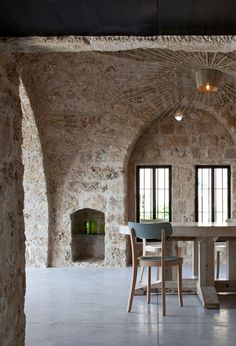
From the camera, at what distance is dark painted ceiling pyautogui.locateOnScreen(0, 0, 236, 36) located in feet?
6.02

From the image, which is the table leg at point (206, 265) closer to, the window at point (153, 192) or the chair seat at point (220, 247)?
the chair seat at point (220, 247)

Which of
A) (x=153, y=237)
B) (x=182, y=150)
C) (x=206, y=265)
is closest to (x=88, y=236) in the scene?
(x=182, y=150)

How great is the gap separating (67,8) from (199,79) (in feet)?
12.1

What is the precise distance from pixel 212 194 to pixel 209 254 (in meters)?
3.52

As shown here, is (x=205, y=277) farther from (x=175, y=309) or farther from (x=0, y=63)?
(x=0, y=63)

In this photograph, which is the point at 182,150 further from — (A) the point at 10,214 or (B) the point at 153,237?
(A) the point at 10,214

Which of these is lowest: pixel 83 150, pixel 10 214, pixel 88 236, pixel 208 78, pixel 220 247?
pixel 88 236

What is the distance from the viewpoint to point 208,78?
530cm

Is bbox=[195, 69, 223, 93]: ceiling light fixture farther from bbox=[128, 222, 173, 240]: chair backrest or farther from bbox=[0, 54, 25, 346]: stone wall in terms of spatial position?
bbox=[0, 54, 25, 346]: stone wall

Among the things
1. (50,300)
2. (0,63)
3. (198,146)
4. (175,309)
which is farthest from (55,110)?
(0,63)

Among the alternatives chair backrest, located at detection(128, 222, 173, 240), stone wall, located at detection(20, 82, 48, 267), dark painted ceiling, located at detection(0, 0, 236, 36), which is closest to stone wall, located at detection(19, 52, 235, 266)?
stone wall, located at detection(20, 82, 48, 267)

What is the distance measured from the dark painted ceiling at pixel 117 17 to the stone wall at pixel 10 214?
0.44 m

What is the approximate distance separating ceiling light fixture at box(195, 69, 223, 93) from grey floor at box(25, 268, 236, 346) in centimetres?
238

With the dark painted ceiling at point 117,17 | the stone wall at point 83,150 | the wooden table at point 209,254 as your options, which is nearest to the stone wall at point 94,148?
the stone wall at point 83,150
